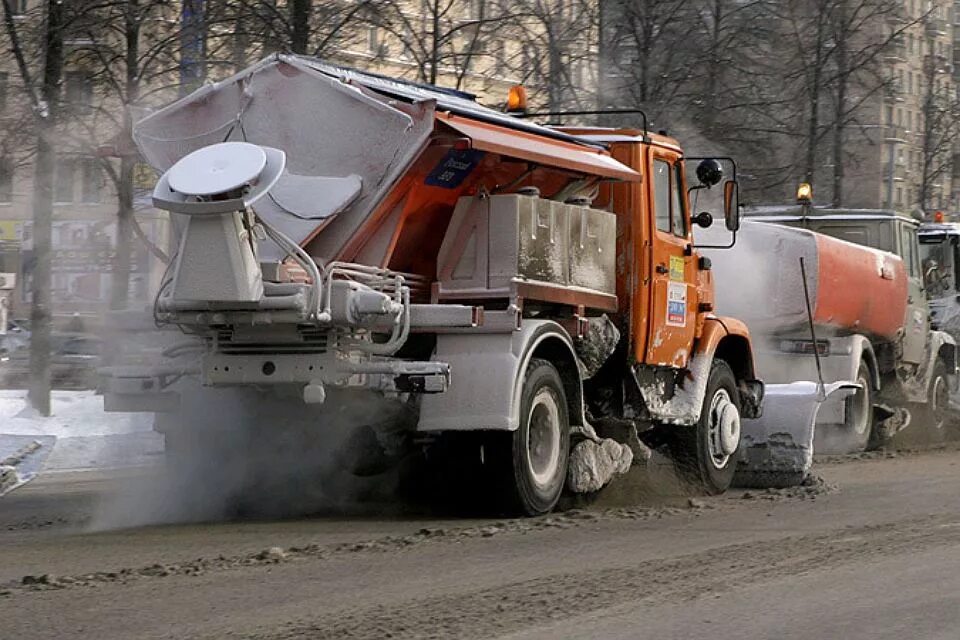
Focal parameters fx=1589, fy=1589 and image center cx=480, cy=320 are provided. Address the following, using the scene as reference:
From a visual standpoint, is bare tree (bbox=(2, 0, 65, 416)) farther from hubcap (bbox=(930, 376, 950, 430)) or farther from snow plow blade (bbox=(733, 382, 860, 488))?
hubcap (bbox=(930, 376, 950, 430))

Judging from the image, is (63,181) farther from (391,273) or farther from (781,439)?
(391,273)

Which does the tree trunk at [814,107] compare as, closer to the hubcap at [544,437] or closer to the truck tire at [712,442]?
the truck tire at [712,442]

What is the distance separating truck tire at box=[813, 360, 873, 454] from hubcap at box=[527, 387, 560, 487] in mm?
6870

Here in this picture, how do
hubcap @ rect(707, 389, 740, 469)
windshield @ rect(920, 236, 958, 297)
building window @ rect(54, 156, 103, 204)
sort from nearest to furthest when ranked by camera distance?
hubcap @ rect(707, 389, 740, 469) → building window @ rect(54, 156, 103, 204) → windshield @ rect(920, 236, 958, 297)

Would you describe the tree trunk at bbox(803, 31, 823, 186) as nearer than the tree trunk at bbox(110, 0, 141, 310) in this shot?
No

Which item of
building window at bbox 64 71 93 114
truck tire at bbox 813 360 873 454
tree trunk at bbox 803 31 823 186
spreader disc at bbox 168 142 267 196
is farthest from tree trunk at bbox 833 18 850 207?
spreader disc at bbox 168 142 267 196

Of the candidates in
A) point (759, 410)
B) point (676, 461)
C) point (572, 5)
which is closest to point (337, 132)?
point (676, 461)

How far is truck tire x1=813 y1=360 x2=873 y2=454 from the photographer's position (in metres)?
16.2

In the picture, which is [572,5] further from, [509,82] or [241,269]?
[241,269]

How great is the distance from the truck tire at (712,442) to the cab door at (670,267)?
51 centimetres

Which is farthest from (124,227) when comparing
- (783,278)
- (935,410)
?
(935,410)

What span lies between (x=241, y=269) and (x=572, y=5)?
15022mm

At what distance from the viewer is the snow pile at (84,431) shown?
37.1ft

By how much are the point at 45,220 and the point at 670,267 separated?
25.5 ft
